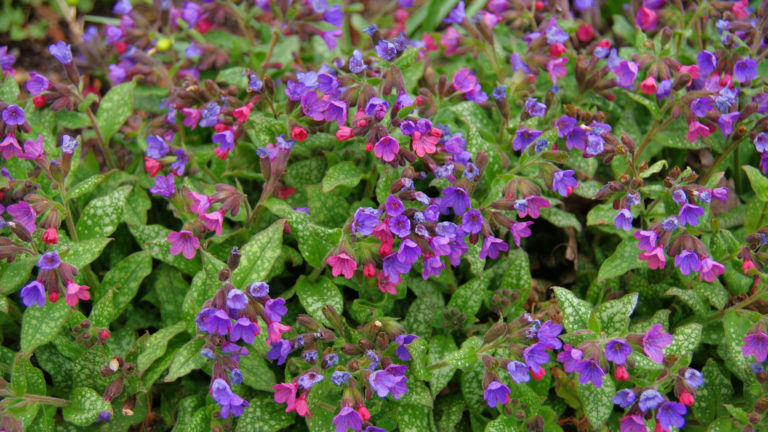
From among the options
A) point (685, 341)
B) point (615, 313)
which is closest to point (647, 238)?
point (615, 313)

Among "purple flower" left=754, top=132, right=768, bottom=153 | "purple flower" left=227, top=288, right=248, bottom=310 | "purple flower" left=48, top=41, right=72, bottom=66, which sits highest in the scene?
Answer: "purple flower" left=48, top=41, right=72, bottom=66

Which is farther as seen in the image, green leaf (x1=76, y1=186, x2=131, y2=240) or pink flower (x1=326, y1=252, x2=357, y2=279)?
green leaf (x1=76, y1=186, x2=131, y2=240)

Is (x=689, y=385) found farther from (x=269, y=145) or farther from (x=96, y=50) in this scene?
(x=96, y=50)

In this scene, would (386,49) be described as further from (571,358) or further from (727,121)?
(727,121)

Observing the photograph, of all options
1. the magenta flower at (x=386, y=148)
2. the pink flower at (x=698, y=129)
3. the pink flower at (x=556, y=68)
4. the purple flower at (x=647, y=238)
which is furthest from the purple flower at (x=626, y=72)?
the magenta flower at (x=386, y=148)

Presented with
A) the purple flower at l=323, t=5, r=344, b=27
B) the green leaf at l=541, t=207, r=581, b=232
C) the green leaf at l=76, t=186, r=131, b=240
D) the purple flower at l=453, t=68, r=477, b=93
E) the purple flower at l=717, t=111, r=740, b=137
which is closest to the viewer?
the green leaf at l=76, t=186, r=131, b=240

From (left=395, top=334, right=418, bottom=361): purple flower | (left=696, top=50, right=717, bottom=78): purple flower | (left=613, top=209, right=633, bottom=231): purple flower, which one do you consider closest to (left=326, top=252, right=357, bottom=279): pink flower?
(left=395, top=334, right=418, bottom=361): purple flower

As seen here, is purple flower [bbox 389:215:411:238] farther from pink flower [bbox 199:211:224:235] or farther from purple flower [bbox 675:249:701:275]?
purple flower [bbox 675:249:701:275]

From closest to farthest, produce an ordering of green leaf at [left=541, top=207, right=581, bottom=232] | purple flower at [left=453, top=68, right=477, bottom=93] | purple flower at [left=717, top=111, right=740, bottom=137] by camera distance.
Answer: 1. purple flower at [left=717, top=111, right=740, bottom=137]
2. green leaf at [left=541, top=207, right=581, bottom=232]
3. purple flower at [left=453, top=68, right=477, bottom=93]
